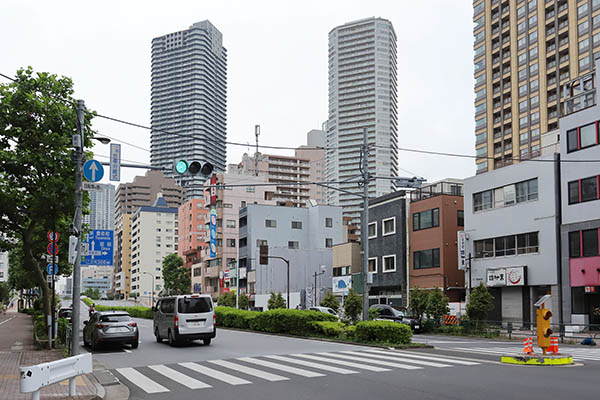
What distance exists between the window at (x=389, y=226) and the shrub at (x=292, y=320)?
23.8m

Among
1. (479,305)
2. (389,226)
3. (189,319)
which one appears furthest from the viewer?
(389,226)

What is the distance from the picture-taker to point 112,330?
23.3 m

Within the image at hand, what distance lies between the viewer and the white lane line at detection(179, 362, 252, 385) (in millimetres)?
13906

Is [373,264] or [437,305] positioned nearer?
[437,305]

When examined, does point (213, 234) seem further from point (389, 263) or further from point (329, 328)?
point (329, 328)

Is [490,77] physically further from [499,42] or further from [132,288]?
[132,288]

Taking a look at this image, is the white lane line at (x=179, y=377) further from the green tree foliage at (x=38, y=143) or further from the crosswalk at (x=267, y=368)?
the green tree foliage at (x=38, y=143)

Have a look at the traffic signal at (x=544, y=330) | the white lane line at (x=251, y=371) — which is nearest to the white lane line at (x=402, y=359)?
the traffic signal at (x=544, y=330)

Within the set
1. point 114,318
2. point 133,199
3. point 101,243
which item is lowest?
point 114,318

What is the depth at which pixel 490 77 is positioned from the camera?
91312mm

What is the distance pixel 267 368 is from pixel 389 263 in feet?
135

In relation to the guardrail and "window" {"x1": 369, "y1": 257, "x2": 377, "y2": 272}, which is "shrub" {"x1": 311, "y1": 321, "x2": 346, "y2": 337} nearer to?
the guardrail

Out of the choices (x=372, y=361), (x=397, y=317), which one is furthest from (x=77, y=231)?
(x=397, y=317)

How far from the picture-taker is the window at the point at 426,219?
5024cm
